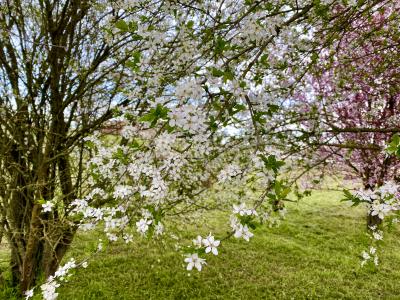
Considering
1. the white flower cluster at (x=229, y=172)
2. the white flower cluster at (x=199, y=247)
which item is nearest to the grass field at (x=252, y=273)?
the white flower cluster at (x=229, y=172)

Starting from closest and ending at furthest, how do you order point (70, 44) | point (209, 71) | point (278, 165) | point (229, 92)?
point (278, 165)
point (229, 92)
point (209, 71)
point (70, 44)

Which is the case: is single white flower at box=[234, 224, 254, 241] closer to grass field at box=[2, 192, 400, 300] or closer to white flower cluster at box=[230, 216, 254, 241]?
white flower cluster at box=[230, 216, 254, 241]

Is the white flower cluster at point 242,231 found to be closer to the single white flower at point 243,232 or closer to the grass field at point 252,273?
the single white flower at point 243,232

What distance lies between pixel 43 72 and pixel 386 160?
906cm

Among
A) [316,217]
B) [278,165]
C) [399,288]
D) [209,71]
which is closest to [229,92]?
[209,71]

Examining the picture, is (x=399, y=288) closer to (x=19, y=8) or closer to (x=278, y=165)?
(x=278, y=165)

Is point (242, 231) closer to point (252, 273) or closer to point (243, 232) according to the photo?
point (243, 232)

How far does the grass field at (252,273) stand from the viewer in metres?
7.60

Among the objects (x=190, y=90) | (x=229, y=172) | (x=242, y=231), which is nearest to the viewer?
(x=242, y=231)

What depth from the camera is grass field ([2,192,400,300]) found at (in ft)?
24.9

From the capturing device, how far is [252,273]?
340 inches

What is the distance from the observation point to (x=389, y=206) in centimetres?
254

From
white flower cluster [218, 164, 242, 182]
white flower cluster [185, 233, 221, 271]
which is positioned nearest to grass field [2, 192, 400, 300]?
white flower cluster [218, 164, 242, 182]

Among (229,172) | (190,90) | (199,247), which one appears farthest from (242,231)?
(229,172)
